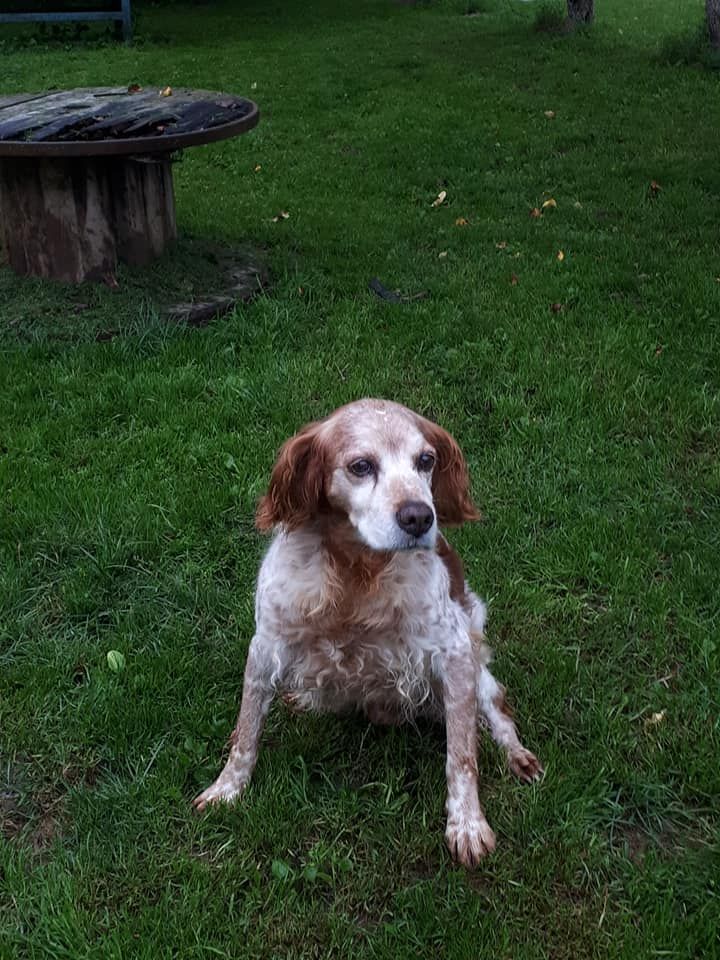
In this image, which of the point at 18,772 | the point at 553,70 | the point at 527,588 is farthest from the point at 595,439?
the point at 553,70

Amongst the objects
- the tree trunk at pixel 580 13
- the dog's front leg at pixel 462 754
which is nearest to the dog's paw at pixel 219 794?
the dog's front leg at pixel 462 754

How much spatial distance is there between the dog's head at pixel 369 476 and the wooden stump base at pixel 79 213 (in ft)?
11.5

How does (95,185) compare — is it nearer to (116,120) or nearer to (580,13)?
(116,120)

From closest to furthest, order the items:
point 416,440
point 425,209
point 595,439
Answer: point 416,440 < point 595,439 < point 425,209

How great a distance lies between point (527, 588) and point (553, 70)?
388 inches

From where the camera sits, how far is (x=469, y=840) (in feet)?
8.03

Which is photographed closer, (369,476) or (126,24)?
(369,476)

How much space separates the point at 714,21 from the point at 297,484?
37.4ft

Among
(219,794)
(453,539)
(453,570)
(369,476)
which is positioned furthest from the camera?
(453,539)

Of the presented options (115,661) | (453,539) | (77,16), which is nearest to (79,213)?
(453,539)

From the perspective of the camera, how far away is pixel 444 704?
269 centimetres

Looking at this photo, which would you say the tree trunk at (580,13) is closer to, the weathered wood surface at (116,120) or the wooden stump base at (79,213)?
the weathered wood surface at (116,120)

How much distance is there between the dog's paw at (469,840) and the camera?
243cm

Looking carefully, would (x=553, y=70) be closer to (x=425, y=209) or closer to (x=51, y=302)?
(x=425, y=209)
